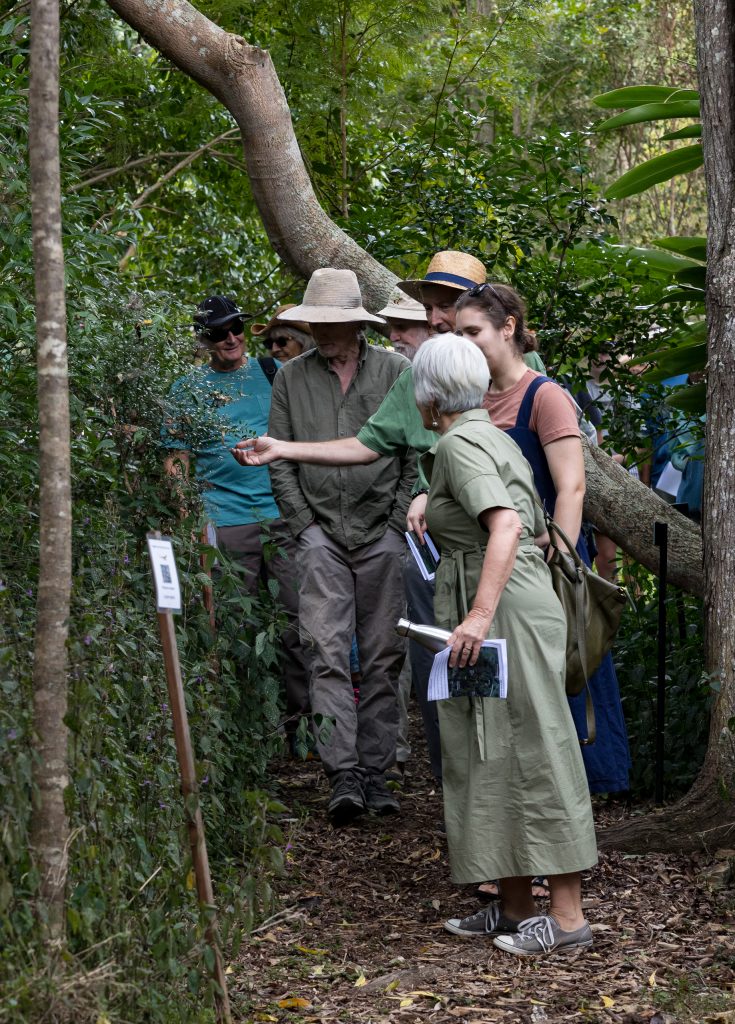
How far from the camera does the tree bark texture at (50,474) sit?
291cm

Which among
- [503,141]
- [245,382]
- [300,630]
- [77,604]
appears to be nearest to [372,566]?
[300,630]

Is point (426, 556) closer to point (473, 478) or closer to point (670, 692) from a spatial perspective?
point (473, 478)

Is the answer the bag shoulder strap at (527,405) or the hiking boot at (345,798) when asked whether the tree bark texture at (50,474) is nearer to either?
the bag shoulder strap at (527,405)

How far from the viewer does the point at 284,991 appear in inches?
145

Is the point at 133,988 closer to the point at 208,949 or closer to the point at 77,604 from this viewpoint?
the point at 208,949

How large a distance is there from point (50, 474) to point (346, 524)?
260cm

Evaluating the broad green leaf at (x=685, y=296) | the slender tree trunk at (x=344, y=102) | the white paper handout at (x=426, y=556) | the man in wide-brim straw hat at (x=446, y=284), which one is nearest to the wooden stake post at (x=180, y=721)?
the white paper handout at (x=426, y=556)

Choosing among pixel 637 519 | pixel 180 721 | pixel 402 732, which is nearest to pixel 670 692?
pixel 637 519

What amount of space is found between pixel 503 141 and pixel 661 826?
3.65m

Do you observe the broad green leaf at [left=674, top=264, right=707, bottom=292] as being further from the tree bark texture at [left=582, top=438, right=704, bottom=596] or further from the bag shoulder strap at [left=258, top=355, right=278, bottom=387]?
the bag shoulder strap at [left=258, top=355, right=278, bottom=387]

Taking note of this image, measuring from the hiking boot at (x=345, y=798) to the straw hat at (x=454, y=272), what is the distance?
1.99 meters

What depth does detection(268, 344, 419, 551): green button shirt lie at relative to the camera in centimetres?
549

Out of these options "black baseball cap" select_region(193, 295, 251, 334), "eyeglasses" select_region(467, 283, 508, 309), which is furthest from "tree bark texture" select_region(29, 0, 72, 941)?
"black baseball cap" select_region(193, 295, 251, 334)

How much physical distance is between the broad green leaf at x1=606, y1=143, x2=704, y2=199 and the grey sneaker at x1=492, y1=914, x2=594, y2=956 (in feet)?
10.7
